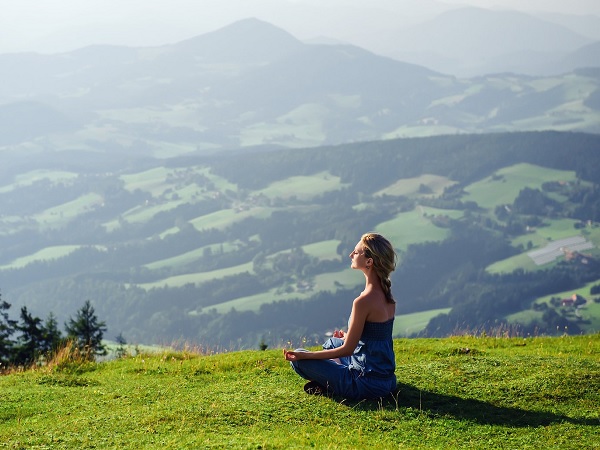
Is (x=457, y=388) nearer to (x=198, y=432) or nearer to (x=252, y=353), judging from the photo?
(x=198, y=432)

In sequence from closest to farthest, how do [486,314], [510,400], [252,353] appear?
[510,400] → [252,353] → [486,314]

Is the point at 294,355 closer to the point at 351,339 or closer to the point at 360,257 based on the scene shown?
the point at 351,339

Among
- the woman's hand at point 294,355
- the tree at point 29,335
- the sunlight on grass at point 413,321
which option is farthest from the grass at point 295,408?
the sunlight on grass at point 413,321

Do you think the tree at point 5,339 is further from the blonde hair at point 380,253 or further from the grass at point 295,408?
the blonde hair at point 380,253

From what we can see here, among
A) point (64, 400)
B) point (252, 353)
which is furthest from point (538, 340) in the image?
point (64, 400)

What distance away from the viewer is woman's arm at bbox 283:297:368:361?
11484 millimetres

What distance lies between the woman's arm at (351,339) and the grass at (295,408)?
754 mm

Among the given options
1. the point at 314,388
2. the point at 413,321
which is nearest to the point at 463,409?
the point at 314,388

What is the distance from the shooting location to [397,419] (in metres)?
11.0

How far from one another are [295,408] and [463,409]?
2.81m

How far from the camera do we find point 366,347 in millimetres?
11773

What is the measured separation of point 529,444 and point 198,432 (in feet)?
15.9

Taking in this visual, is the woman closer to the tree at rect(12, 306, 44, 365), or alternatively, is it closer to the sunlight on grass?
the tree at rect(12, 306, 44, 365)

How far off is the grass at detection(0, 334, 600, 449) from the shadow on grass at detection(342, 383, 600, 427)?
0.02 m
